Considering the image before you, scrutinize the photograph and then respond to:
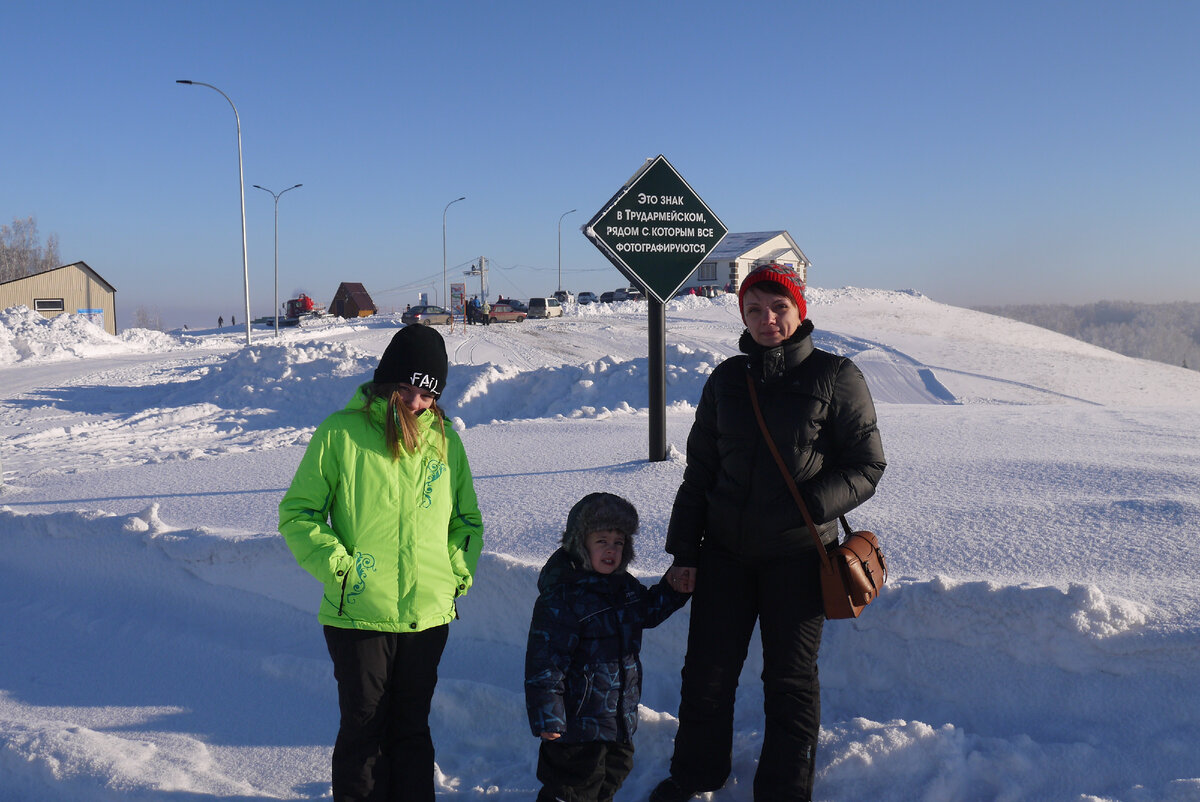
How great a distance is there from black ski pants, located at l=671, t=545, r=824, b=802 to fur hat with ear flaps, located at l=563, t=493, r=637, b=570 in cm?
31

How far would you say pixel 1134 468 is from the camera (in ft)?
17.0

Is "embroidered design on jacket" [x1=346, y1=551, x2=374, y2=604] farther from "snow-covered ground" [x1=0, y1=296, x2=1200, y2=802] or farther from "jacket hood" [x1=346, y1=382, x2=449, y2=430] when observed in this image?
"snow-covered ground" [x1=0, y1=296, x2=1200, y2=802]

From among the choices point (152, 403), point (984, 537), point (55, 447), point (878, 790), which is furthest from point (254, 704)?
point (152, 403)

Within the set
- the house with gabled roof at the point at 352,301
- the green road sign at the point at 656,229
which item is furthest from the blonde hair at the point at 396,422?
the house with gabled roof at the point at 352,301

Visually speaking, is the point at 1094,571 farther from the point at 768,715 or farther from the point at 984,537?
the point at 768,715

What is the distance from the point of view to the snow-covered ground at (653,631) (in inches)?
113

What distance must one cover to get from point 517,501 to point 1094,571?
129 inches

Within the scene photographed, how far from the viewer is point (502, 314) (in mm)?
41000

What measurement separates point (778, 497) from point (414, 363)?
4.14ft

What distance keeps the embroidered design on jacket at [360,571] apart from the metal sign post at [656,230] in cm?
338

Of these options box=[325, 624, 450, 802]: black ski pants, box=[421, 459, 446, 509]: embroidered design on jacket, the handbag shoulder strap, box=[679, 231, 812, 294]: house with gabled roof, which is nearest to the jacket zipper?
box=[325, 624, 450, 802]: black ski pants

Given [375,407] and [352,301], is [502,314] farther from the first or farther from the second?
[375,407]

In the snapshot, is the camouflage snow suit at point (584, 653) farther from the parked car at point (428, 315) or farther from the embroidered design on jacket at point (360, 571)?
the parked car at point (428, 315)

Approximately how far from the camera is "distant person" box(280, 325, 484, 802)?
2.57 m
